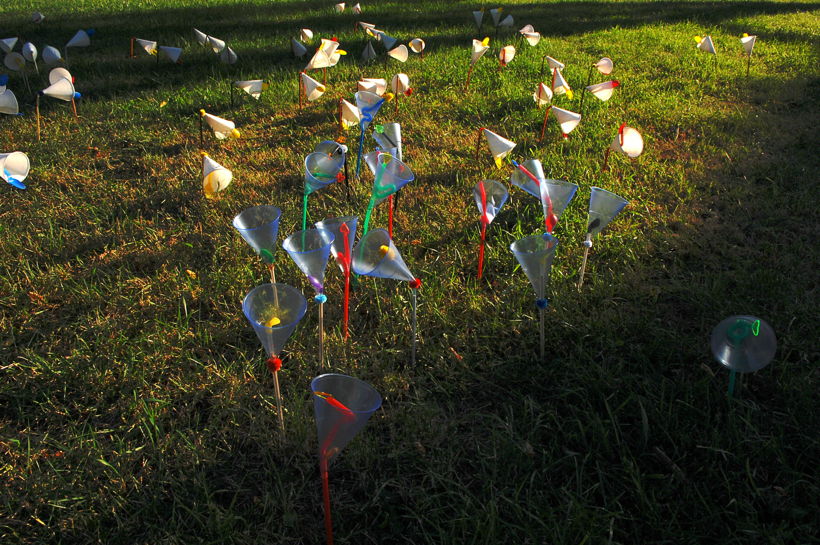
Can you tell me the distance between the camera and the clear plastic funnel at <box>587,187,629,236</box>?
79.4 inches

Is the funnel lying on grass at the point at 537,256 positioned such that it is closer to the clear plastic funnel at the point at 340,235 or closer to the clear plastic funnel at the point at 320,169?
the clear plastic funnel at the point at 340,235

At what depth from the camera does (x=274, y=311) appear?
4.88 ft

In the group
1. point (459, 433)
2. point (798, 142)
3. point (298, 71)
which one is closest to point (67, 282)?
point (459, 433)

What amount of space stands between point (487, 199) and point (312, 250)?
778 mm

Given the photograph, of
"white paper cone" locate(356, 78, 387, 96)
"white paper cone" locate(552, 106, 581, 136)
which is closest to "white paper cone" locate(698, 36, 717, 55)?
"white paper cone" locate(552, 106, 581, 136)

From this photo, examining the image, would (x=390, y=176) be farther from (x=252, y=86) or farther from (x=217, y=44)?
(x=217, y=44)

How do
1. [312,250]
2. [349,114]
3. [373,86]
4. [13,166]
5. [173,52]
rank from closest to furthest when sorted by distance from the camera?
1. [312,250]
2. [13,166]
3. [349,114]
4. [373,86]
5. [173,52]

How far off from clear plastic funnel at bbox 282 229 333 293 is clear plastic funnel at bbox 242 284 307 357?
146 mm

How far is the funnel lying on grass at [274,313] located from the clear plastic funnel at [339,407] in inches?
8.9

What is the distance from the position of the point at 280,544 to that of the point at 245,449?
12.6 inches

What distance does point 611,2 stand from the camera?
23.9 ft

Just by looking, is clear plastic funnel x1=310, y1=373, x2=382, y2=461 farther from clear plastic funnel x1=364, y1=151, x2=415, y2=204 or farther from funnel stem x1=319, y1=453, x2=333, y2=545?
clear plastic funnel x1=364, y1=151, x2=415, y2=204

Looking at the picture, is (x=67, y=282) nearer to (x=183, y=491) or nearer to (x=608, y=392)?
(x=183, y=491)

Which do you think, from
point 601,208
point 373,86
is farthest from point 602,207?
point 373,86
